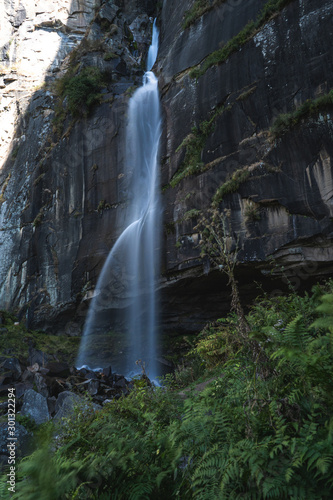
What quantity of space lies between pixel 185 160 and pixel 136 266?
4.43m

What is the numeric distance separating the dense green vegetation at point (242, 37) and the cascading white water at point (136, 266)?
9.99 ft

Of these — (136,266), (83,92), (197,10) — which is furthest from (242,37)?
(136,266)

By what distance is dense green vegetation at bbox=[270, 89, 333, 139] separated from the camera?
9.23 metres

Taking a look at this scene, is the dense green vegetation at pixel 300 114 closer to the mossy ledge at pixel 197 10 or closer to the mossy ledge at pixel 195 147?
the mossy ledge at pixel 195 147

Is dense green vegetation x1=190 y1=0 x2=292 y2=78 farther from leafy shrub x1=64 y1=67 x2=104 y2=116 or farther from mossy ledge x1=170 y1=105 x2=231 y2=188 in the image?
leafy shrub x1=64 y1=67 x2=104 y2=116

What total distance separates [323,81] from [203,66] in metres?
5.07

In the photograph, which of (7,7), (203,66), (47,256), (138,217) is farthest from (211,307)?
(7,7)

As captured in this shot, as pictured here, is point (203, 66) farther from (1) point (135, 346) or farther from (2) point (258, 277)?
(1) point (135, 346)

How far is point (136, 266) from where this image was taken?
1286cm

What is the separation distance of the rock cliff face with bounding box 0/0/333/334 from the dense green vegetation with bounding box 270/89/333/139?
0.18 ft

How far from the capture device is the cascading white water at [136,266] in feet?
41.7

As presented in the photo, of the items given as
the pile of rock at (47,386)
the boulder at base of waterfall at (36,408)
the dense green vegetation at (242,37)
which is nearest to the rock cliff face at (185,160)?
the dense green vegetation at (242,37)

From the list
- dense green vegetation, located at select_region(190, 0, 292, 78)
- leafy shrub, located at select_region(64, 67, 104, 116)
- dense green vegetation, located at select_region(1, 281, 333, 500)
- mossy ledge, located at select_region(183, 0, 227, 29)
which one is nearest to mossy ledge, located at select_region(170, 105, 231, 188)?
dense green vegetation, located at select_region(190, 0, 292, 78)

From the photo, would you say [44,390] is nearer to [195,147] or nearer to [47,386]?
[47,386]
